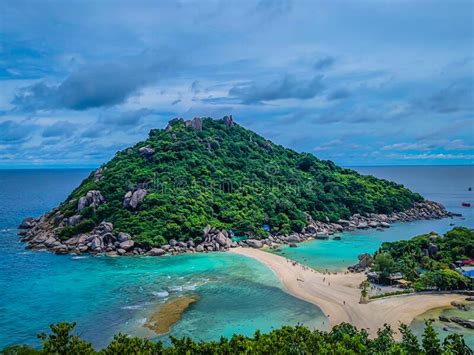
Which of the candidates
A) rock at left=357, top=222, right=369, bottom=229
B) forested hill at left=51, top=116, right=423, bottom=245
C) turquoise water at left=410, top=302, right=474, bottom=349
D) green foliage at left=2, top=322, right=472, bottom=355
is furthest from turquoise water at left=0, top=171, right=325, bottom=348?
rock at left=357, top=222, right=369, bottom=229

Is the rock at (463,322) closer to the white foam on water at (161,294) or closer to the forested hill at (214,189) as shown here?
the white foam on water at (161,294)

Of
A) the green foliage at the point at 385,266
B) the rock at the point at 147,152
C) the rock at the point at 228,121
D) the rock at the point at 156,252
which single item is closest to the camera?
the green foliage at the point at 385,266

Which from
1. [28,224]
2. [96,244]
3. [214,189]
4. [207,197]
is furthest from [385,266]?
[28,224]

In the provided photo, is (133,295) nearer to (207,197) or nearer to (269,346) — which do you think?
(269,346)

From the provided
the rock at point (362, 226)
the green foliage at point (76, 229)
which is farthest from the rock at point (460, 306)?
the green foliage at point (76, 229)

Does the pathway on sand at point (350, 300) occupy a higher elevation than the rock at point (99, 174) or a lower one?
lower

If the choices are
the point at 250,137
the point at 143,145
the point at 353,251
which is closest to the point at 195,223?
the point at 353,251
